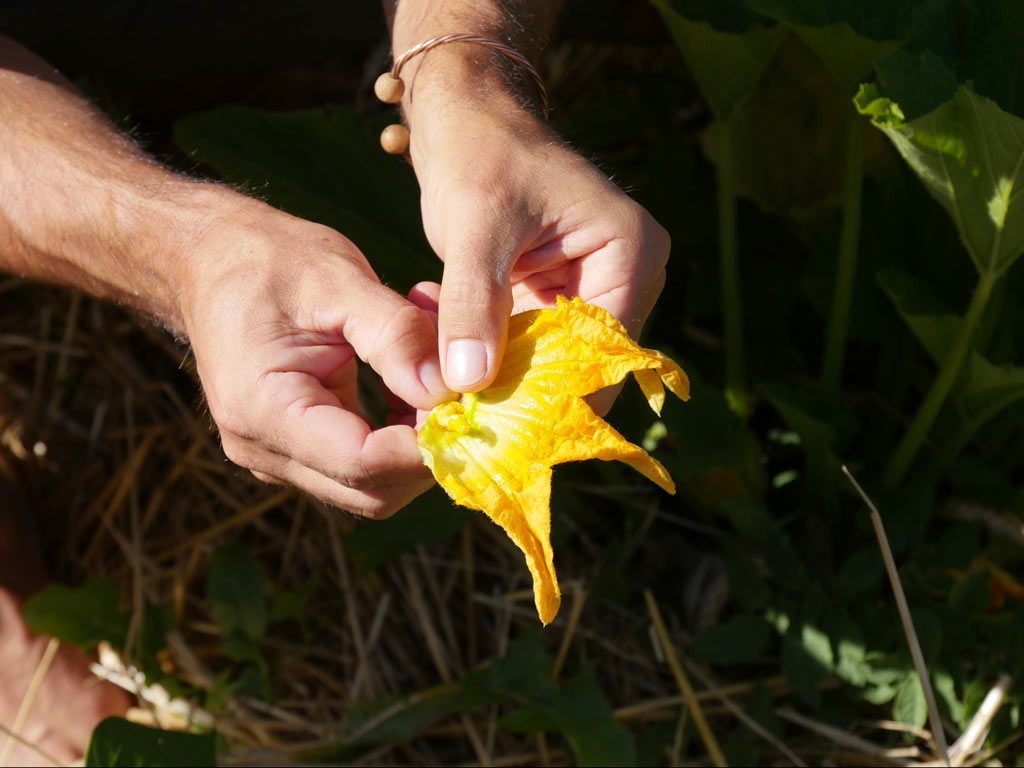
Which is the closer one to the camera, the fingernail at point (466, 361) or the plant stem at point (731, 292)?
the fingernail at point (466, 361)

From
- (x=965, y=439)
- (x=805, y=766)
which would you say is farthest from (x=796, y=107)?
(x=805, y=766)

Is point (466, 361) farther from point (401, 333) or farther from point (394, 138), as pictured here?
point (394, 138)

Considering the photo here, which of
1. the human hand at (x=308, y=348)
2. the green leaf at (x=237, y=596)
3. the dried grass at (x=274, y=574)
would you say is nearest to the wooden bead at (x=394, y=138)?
the human hand at (x=308, y=348)

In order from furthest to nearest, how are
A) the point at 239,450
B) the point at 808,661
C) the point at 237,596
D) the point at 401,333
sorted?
→ the point at 237,596 → the point at 808,661 → the point at 239,450 → the point at 401,333

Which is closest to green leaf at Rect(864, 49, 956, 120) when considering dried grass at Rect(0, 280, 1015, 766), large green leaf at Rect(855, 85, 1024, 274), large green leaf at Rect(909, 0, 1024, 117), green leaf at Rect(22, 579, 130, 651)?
large green leaf at Rect(855, 85, 1024, 274)

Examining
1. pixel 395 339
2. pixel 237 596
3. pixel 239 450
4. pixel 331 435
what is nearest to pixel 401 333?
pixel 395 339

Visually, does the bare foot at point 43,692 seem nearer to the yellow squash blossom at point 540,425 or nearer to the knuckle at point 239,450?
the knuckle at point 239,450

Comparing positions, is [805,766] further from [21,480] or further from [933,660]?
[21,480]

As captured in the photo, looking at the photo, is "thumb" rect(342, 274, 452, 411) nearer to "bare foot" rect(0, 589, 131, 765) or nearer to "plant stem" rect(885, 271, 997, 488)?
"plant stem" rect(885, 271, 997, 488)
